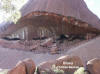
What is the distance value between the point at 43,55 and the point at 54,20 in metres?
4.93

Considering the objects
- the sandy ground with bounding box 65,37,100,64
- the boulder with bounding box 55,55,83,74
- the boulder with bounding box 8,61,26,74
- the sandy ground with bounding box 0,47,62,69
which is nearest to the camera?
the boulder with bounding box 8,61,26,74

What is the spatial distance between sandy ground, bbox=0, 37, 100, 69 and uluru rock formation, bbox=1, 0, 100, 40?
9.05 feet

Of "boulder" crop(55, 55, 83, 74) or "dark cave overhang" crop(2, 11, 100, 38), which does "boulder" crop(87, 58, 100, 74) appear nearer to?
"boulder" crop(55, 55, 83, 74)

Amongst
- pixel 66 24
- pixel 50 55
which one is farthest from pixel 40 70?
pixel 66 24

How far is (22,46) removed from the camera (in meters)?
18.8

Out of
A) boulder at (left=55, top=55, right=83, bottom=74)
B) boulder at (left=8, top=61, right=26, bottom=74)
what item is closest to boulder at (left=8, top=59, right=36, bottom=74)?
boulder at (left=8, top=61, right=26, bottom=74)

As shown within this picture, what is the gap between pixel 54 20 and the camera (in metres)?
20.1

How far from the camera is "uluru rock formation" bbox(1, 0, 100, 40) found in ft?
62.8

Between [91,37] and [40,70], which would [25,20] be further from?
[40,70]

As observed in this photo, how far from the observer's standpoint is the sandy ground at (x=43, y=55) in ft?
49.6

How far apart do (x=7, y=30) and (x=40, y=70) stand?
14253mm

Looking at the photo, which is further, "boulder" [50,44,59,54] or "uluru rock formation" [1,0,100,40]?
"uluru rock formation" [1,0,100,40]

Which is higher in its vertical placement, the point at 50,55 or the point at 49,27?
the point at 49,27

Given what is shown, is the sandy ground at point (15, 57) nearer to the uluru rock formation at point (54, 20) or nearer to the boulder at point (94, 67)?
the uluru rock formation at point (54, 20)
